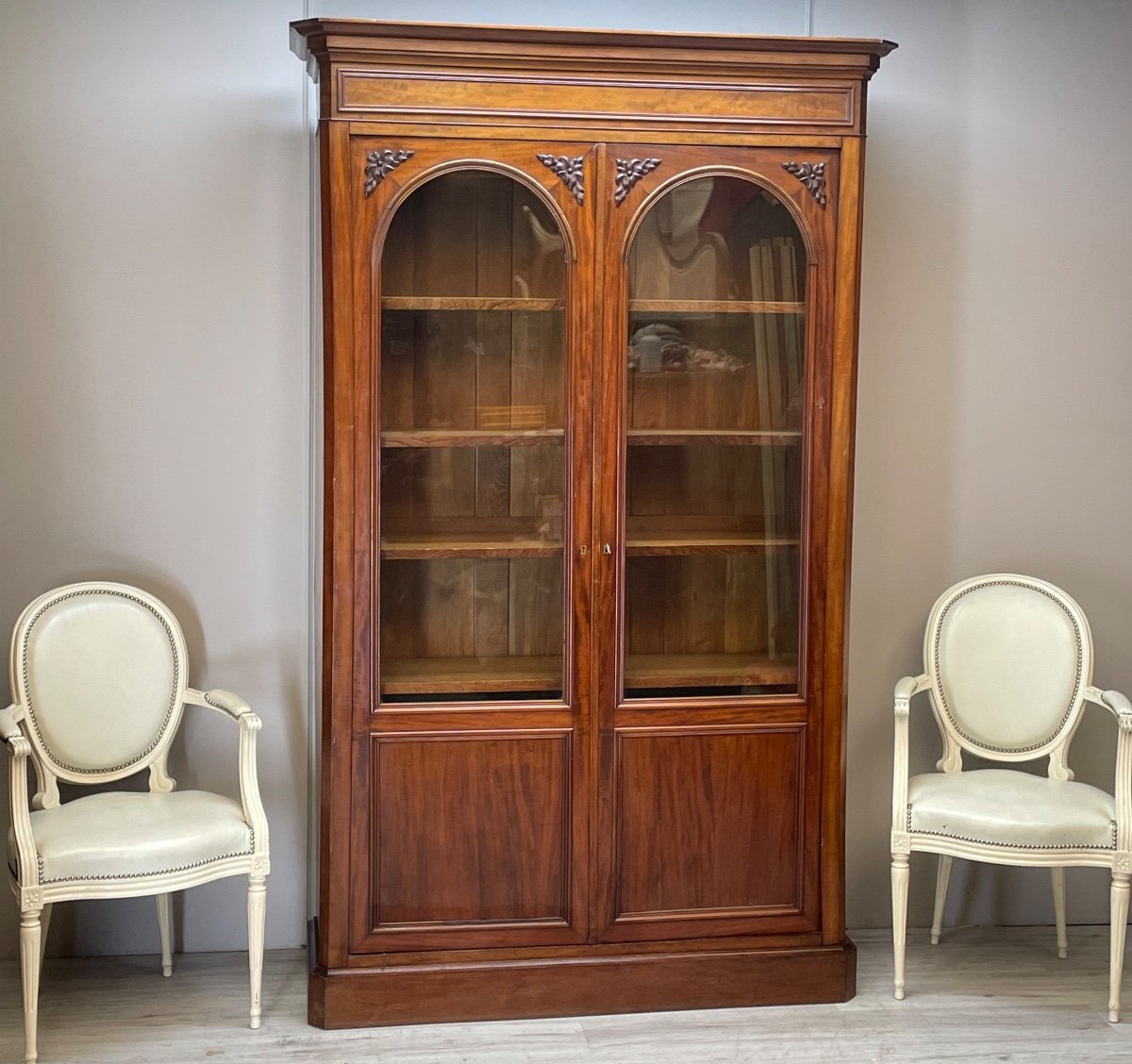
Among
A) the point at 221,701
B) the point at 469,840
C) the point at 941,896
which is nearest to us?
the point at 469,840

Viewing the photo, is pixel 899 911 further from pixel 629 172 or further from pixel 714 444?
pixel 629 172

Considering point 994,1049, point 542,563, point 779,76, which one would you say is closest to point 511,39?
point 779,76

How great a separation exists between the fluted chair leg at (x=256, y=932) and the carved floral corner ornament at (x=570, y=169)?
5.65ft

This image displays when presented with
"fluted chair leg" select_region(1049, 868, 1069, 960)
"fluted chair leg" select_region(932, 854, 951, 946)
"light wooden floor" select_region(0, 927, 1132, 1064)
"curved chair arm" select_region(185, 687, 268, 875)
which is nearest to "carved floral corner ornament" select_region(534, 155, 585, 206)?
"curved chair arm" select_region(185, 687, 268, 875)

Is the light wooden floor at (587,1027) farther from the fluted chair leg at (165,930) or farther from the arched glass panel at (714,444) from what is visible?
the arched glass panel at (714,444)

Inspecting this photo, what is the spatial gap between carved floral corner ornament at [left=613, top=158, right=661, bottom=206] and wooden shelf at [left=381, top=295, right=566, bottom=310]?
0.90ft

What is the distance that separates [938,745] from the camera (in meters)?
3.58

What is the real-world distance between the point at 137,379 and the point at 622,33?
1.48 m

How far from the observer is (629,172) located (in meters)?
2.87

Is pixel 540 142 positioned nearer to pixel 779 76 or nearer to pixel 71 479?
pixel 779 76

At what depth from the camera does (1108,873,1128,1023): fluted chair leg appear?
9.70ft

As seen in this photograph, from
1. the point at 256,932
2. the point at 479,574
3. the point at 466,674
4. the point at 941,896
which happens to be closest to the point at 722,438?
the point at 479,574

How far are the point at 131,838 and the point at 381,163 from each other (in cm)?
159

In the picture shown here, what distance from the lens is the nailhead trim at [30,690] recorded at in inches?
119
